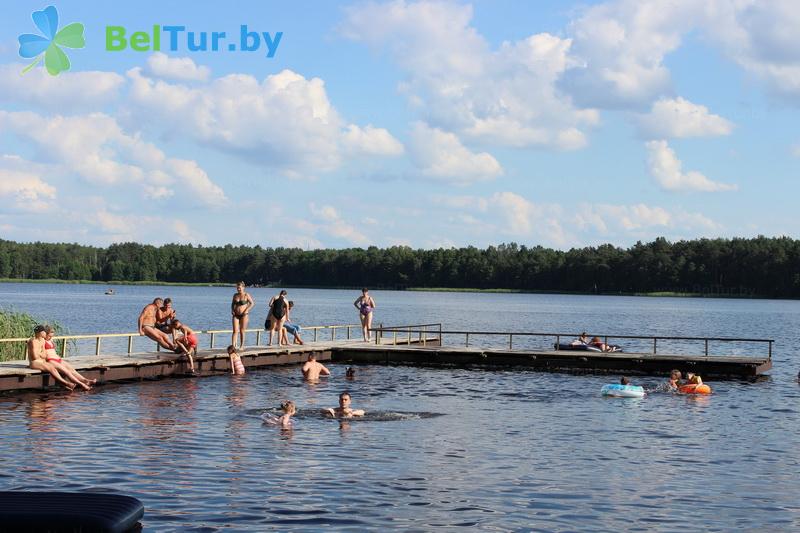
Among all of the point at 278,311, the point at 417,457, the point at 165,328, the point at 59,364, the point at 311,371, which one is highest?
the point at 278,311

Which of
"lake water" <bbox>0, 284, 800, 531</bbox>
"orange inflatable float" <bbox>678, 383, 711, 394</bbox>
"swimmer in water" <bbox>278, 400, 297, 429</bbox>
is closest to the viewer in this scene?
"lake water" <bbox>0, 284, 800, 531</bbox>

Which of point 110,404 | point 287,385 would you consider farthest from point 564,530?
point 287,385

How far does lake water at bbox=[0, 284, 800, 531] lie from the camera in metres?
14.7

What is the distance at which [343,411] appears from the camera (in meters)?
24.0

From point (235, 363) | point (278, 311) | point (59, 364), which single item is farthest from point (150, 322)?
point (278, 311)

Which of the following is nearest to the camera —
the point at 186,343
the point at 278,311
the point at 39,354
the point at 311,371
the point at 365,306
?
the point at 39,354

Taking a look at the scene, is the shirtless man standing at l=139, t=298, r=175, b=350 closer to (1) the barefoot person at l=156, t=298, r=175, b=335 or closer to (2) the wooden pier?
(1) the barefoot person at l=156, t=298, r=175, b=335

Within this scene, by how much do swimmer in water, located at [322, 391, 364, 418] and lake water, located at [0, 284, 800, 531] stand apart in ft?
1.25

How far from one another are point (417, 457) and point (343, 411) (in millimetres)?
5082

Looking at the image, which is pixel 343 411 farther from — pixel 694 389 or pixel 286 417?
pixel 694 389

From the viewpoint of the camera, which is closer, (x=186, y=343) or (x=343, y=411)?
(x=343, y=411)

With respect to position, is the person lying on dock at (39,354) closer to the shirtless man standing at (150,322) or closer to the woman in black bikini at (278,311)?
the shirtless man standing at (150,322)

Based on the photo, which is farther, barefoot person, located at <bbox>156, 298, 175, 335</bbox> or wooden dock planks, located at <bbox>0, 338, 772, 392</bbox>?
barefoot person, located at <bbox>156, 298, 175, 335</bbox>

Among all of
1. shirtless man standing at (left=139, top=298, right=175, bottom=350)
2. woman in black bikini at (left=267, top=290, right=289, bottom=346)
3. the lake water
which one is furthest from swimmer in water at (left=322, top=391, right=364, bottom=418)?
woman in black bikini at (left=267, top=290, right=289, bottom=346)
